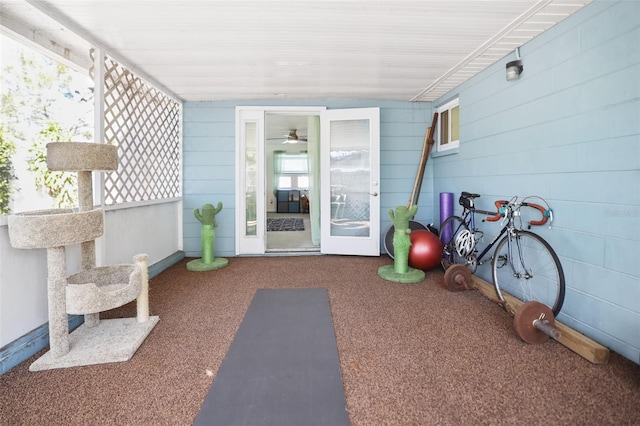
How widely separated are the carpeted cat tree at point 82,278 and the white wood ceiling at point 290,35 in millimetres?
951

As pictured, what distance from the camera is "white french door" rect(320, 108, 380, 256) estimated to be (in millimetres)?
3957

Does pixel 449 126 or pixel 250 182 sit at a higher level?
pixel 449 126

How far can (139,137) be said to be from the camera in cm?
317

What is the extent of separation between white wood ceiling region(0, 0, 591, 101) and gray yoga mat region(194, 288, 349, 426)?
6.56 feet

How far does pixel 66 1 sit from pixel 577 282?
351cm

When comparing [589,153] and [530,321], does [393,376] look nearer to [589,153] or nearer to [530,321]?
[530,321]

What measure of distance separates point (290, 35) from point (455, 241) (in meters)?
2.33

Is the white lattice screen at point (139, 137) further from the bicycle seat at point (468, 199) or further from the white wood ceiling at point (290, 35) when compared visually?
the bicycle seat at point (468, 199)

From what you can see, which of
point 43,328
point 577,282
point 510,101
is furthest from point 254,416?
point 510,101

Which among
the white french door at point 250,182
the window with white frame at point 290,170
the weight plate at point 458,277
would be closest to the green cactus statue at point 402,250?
the weight plate at point 458,277

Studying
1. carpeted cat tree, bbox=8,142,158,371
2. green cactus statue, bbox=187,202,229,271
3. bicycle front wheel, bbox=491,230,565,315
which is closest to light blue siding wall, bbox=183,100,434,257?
green cactus statue, bbox=187,202,229,271

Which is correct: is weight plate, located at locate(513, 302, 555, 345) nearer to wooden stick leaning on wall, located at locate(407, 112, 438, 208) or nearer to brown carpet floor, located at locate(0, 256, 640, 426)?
brown carpet floor, located at locate(0, 256, 640, 426)

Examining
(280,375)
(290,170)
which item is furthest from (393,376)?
(290,170)

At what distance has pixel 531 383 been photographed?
150 centimetres
